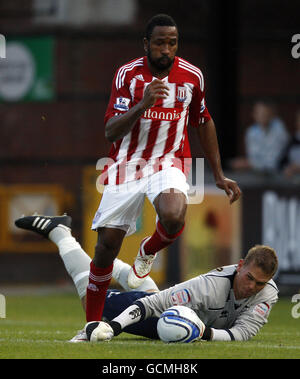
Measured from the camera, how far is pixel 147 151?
7.25 metres

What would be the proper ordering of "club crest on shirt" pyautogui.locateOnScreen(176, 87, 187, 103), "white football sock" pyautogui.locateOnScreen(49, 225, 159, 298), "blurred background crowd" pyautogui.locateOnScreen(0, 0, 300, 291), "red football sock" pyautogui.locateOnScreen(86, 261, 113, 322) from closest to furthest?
"club crest on shirt" pyautogui.locateOnScreen(176, 87, 187, 103) → "red football sock" pyautogui.locateOnScreen(86, 261, 113, 322) → "white football sock" pyautogui.locateOnScreen(49, 225, 159, 298) → "blurred background crowd" pyautogui.locateOnScreen(0, 0, 300, 291)

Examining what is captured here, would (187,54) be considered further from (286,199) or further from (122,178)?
(122,178)

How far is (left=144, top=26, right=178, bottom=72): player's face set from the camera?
6875 mm

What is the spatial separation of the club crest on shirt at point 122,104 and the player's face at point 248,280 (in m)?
1.43

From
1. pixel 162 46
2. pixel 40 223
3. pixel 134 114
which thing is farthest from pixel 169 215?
pixel 40 223

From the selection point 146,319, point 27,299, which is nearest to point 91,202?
point 27,299

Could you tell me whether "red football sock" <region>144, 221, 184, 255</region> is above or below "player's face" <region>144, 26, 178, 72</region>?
below

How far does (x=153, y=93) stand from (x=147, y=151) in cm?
79

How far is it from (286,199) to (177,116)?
5889mm

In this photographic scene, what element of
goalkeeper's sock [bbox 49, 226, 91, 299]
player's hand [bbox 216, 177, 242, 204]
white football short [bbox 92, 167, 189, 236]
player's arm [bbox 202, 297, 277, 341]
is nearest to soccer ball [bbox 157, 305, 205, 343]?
player's arm [bbox 202, 297, 277, 341]

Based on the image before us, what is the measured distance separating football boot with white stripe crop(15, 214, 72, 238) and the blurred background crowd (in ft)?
21.1

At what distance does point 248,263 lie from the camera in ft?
23.1

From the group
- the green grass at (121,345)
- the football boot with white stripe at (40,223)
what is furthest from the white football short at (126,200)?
the football boot with white stripe at (40,223)

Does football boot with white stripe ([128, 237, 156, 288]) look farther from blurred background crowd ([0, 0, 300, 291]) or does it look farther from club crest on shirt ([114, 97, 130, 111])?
blurred background crowd ([0, 0, 300, 291])
